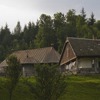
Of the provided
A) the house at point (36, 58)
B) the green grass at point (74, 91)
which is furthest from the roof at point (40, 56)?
the green grass at point (74, 91)

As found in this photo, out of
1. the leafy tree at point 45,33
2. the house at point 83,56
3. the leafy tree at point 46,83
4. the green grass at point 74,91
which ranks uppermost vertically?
the leafy tree at point 45,33

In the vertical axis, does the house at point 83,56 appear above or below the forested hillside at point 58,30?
below

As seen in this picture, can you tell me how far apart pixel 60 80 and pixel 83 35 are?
9736cm

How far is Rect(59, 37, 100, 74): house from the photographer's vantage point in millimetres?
67250

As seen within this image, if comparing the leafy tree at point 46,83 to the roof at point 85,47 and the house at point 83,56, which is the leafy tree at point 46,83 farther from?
the roof at point 85,47

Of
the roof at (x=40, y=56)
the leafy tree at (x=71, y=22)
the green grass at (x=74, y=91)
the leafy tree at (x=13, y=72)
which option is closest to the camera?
the leafy tree at (x=13, y=72)

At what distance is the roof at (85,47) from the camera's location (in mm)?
68125

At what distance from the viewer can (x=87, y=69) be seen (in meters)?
66.2

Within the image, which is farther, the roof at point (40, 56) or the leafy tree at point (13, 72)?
the roof at point (40, 56)

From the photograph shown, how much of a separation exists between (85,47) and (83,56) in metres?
2.88

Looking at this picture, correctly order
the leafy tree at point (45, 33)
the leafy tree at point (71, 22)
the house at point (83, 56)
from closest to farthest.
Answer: the house at point (83, 56), the leafy tree at point (45, 33), the leafy tree at point (71, 22)

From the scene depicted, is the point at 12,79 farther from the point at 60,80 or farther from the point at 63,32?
the point at 63,32

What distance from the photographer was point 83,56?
6769 centimetres

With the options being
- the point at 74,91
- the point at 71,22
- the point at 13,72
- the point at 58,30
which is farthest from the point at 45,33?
the point at 13,72
